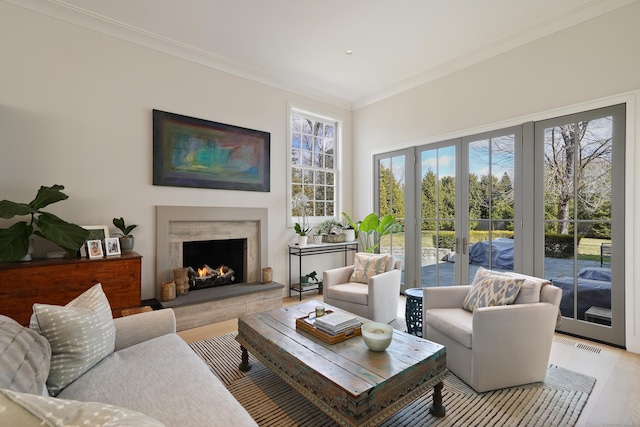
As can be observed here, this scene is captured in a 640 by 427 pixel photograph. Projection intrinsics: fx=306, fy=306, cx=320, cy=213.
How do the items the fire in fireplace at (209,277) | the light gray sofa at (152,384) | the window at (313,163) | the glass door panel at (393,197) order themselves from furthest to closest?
the window at (313,163) → the glass door panel at (393,197) → the fire in fireplace at (209,277) → the light gray sofa at (152,384)

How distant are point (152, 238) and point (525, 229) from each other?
13.8 ft

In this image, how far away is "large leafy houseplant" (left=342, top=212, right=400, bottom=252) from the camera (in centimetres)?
461

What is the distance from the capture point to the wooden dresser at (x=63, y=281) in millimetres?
2436

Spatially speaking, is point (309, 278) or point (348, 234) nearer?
point (309, 278)

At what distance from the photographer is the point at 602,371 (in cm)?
242

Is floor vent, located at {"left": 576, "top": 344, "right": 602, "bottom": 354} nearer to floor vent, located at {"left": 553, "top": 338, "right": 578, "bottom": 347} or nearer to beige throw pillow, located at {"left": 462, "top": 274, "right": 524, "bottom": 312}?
floor vent, located at {"left": 553, "top": 338, "right": 578, "bottom": 347}

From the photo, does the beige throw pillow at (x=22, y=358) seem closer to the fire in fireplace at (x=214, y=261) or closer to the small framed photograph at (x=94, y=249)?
the small framed photograph at (x=94, y=249)

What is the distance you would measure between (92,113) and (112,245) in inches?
54.8

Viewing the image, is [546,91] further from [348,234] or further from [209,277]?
[209,277]

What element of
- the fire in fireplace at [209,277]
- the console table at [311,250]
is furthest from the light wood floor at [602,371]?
the console table at [311,250]

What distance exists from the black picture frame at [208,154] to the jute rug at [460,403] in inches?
90.4

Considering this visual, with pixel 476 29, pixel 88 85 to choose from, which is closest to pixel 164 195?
pixel 88 85

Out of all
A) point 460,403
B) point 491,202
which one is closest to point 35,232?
point 460,403

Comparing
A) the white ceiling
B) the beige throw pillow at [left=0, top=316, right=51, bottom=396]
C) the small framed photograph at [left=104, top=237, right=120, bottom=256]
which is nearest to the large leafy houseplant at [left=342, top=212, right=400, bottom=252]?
the white ceiling
